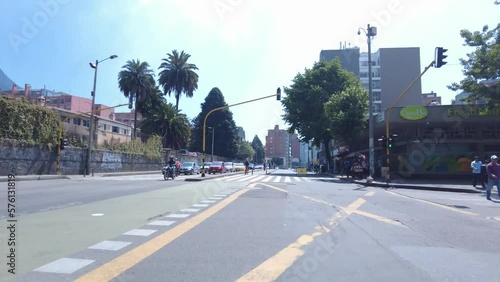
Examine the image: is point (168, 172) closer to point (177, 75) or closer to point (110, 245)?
point (110, 245)

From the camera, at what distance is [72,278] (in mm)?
4570

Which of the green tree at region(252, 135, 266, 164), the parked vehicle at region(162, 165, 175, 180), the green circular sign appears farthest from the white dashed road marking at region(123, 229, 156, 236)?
the green tree at region(252, 135, 266, 164)

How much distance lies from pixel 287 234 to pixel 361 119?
99.1ft

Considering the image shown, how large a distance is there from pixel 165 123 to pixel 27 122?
31.1 meters

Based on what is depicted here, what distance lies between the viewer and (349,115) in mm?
35375

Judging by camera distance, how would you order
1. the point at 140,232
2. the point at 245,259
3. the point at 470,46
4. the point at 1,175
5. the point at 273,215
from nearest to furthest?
the point at 245,259
the point at 140,232
the point at 273,215
the point at 470,46
the point at 1,175

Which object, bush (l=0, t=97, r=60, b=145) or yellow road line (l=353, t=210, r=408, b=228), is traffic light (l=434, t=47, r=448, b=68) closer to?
yellow road line (l=353, t=210, r=408, b=228)

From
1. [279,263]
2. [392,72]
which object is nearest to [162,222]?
[279,263]

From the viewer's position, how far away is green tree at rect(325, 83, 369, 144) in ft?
116

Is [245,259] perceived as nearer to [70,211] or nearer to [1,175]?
[70,211]

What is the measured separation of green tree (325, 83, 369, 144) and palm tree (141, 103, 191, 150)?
30360mm

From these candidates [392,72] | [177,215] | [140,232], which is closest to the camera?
[140,232]

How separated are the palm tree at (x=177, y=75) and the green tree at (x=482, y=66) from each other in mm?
43717

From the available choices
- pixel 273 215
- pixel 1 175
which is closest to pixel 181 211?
pixel 273 215
